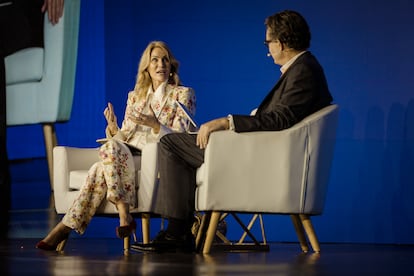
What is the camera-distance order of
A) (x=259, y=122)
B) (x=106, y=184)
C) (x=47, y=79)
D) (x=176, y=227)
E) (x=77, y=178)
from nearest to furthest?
(x=259, y=122), (x=176, y=227), (x=106, y=184), (x=77, y=178), (x=47, y=79)

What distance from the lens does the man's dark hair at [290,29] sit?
3848mm

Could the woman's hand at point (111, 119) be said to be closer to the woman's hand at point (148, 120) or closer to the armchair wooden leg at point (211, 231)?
the woman's hand at point (148, 120)

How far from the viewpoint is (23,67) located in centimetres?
627

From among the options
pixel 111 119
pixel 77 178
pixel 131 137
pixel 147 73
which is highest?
pixel 147 73

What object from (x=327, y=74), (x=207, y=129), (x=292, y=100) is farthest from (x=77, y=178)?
(x=327, y=74)

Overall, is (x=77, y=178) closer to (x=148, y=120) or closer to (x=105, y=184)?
(x=105, y=184)

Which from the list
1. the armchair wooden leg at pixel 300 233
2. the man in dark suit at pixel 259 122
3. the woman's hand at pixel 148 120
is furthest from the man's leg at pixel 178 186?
the armchair wooden leg at pixel 300 233

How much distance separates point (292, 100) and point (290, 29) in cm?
39

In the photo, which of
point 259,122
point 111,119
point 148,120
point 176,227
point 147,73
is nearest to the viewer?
point 259,122

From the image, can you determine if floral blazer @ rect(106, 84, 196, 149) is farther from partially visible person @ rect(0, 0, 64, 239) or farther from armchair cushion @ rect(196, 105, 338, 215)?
partially visible person @ rect(0, 0, 64, 239)

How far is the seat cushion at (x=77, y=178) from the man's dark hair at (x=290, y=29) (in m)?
1.32

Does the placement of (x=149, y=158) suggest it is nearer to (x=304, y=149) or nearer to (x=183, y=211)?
(x=183, y=211)

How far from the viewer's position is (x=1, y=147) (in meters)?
6.26

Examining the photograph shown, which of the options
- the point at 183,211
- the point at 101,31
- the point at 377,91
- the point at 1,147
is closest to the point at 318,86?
the point at 183,211
